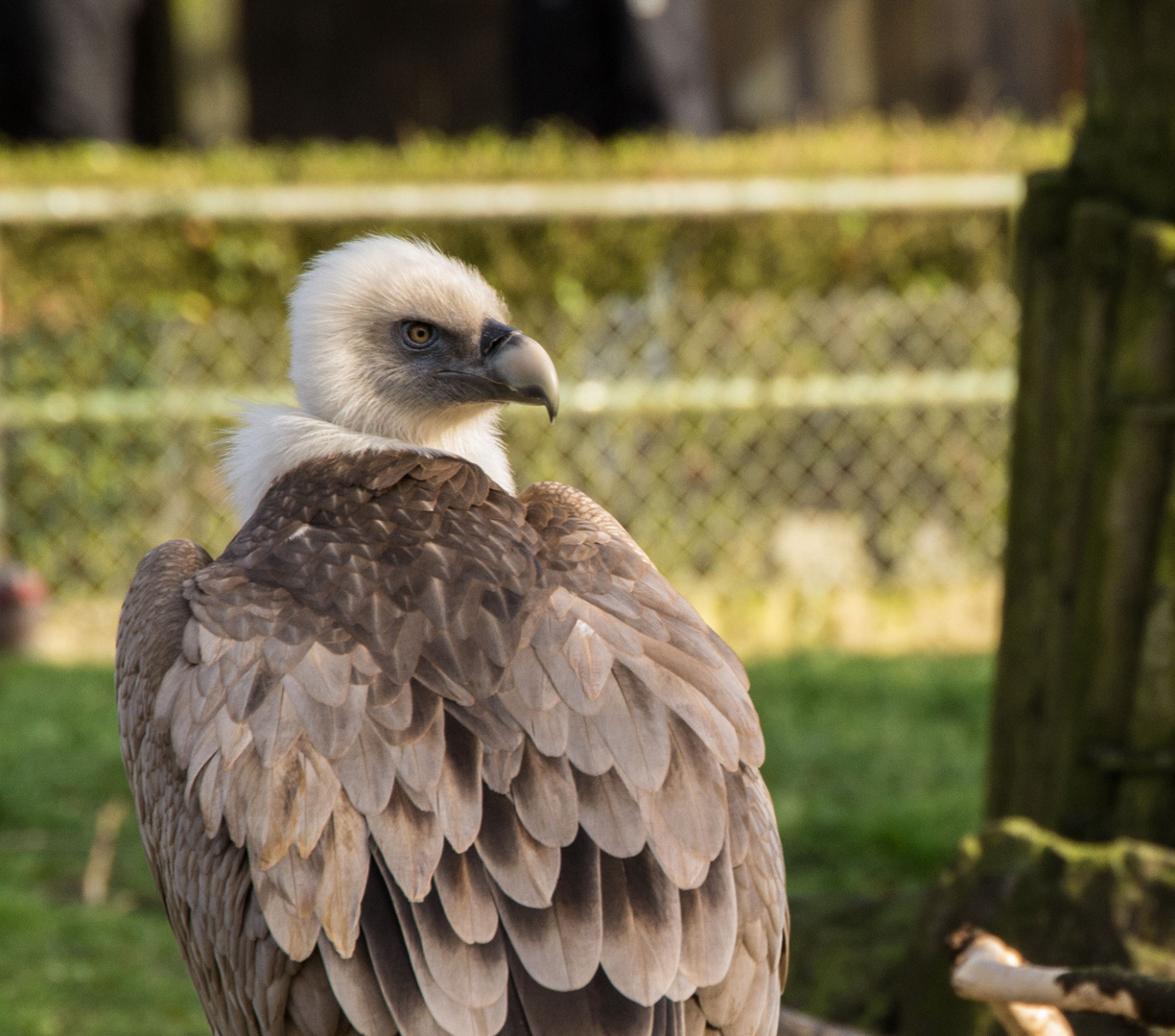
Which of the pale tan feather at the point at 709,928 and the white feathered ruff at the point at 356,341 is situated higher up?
Answer: the white feathered ruff at the point at 356,341

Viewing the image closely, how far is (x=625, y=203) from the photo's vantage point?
7621 mm

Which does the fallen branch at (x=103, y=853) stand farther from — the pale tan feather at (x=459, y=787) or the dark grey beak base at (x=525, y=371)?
the pale tan feather at (x=459, y=787)

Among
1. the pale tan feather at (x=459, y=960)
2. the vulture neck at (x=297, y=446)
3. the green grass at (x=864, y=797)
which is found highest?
the vulture neck at (x=297, y=446)

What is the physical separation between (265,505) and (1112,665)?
2037mm

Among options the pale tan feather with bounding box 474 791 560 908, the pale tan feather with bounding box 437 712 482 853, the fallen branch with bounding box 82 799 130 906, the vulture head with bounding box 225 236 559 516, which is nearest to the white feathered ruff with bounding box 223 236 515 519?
the vulture head with bounding box 225 236 559 516

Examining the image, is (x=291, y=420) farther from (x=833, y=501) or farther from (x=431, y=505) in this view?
(x=833, y=501)

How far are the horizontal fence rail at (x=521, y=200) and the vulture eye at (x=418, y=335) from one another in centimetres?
448

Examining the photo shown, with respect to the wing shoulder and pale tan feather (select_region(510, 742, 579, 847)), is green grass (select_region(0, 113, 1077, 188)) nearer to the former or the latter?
the wing shoulder

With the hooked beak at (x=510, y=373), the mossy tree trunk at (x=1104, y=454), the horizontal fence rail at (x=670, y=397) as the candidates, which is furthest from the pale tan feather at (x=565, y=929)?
the horizontal fence rail at (x=670, y=397)

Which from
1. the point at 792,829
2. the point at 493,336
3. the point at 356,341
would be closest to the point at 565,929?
the point at 493,336

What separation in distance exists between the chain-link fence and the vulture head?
14.4ft

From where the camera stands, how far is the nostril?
304cm

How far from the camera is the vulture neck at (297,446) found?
9.80 feet

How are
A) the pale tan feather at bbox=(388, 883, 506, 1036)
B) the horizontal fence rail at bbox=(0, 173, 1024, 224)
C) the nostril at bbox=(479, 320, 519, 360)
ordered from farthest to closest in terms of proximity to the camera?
the horizontal fence rail at bbox=(0, 173, 1024, 224) → the nostril at bbox=(479, 320, 519, 360) → the pale tan feather at bbox=(388, 883, 506, 1036)
